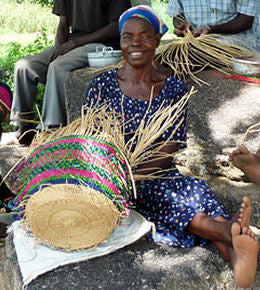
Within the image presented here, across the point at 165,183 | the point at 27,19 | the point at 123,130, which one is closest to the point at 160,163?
the point at 165,183

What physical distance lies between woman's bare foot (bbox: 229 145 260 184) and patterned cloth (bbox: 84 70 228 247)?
303 mm

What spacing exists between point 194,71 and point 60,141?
1801mm

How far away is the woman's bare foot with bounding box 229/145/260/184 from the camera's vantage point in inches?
109

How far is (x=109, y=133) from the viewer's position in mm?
2553

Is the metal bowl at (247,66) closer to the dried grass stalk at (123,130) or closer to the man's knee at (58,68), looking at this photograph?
the dried grass stalk at (123,130)

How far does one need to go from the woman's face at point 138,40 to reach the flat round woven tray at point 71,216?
93cm

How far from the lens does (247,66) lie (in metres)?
3.71

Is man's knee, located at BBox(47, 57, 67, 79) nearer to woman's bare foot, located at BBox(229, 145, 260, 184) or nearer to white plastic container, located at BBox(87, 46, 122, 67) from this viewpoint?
white plastic container, located at BBox(87, 46, 122, 67)

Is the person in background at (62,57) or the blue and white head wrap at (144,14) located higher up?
the blue and white head wrap at (144,14)

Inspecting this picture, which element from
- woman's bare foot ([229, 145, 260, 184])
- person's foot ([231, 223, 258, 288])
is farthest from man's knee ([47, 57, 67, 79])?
person's foot ([231, 223, 258, 288])

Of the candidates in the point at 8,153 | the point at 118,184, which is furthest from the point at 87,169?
the point at 8,153

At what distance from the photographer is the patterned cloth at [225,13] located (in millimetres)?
4199

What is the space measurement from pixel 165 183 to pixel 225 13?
87.4 inches

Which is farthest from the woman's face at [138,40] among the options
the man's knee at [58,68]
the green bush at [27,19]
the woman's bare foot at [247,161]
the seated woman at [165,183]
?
the green bush at [27,19]
